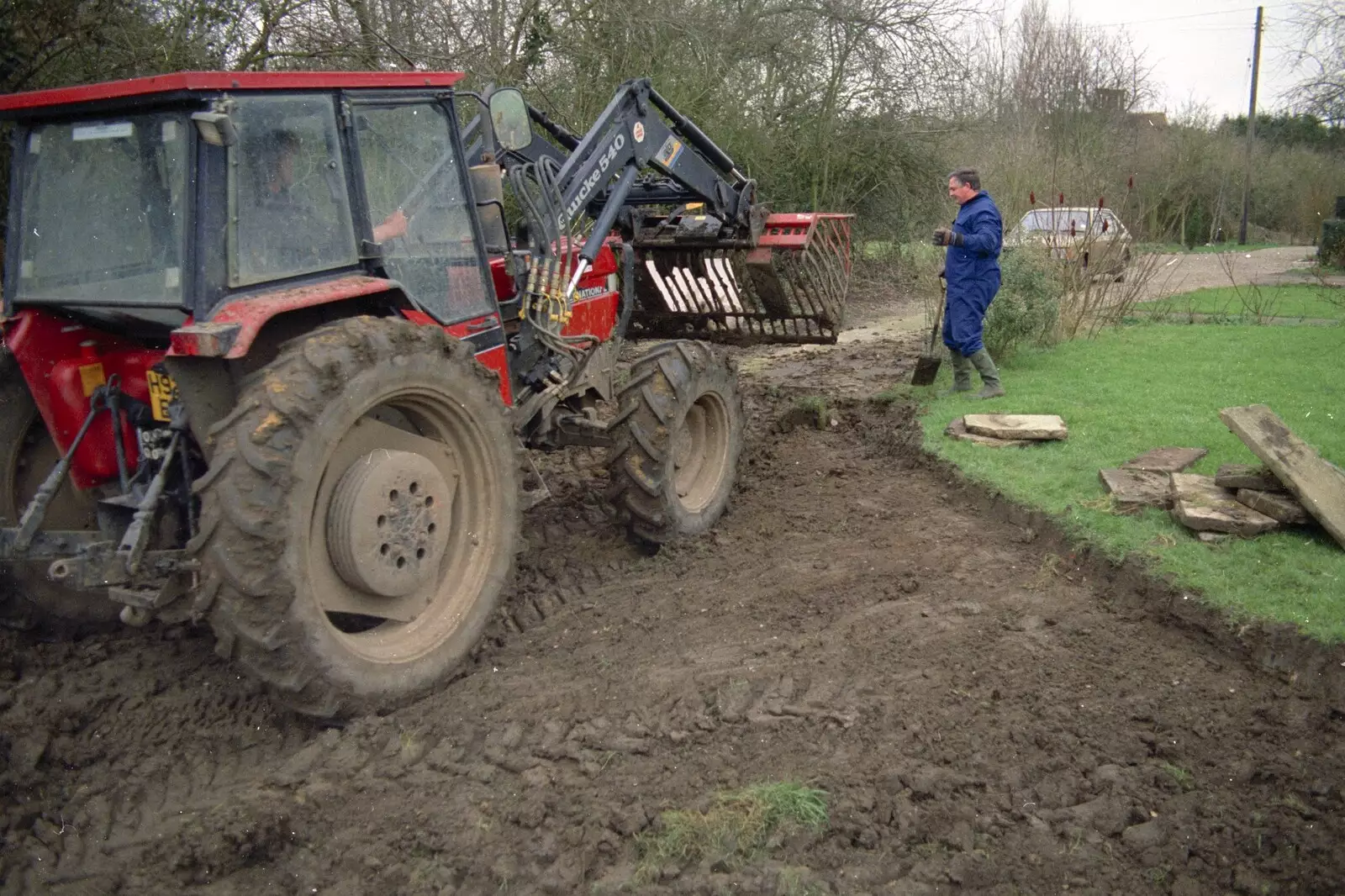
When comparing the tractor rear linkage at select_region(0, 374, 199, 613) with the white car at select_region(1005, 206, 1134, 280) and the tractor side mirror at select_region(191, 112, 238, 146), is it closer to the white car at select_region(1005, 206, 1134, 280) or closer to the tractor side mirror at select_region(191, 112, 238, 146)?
→ the tractor side mirror at select_region(191, 112, 238, 146)

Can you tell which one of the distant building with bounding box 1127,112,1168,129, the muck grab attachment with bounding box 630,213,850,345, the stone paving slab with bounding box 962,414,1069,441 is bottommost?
the stone paving slab with bounding box 962,414,1069,441

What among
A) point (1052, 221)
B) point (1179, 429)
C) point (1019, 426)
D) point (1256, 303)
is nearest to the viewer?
point (1179, 429)

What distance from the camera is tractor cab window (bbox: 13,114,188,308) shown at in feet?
12.2

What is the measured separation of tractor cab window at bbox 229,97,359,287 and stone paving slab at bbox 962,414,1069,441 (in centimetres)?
444

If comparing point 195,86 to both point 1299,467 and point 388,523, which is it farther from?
point 1299,467

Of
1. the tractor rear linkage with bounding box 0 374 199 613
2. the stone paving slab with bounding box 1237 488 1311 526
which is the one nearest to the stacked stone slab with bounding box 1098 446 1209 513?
the stone paving slab with bounding box 1237 488 1311 526

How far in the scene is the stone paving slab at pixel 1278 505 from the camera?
16.6 feet

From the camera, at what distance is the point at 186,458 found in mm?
3822

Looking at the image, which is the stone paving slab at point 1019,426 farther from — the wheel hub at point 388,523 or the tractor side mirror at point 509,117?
the wheel hub at point 388,523

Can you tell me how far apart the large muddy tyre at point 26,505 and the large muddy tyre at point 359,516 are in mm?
1114

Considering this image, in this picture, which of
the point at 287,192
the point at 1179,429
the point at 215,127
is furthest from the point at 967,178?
the point at 215,127

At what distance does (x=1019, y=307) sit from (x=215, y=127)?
730 centimetres

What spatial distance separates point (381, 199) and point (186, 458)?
1.28 m

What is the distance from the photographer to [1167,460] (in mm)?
6078
